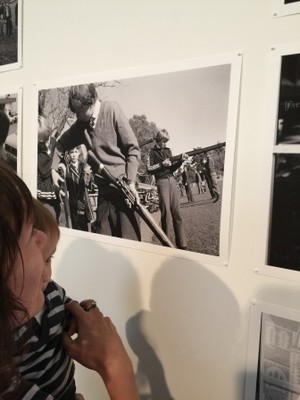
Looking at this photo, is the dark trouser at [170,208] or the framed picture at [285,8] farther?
the dark trouser at [170,208]

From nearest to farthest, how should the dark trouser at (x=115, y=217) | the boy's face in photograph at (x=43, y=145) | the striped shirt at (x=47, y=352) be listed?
the striped shirt at (x=47, y=352), the dark trouser at (x=115, y=217), the boy's face in photograph at (x=43, y=145)

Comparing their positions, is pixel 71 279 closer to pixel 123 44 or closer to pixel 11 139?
pixel 11 139

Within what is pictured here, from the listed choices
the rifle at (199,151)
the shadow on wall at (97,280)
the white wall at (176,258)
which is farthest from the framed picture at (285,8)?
the shadow on wall at (97,280)

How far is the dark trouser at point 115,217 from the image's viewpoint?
0.83 meters

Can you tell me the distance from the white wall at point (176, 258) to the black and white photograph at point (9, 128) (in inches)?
2.4

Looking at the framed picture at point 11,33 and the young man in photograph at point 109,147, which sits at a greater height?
the framed picture at point 11,33

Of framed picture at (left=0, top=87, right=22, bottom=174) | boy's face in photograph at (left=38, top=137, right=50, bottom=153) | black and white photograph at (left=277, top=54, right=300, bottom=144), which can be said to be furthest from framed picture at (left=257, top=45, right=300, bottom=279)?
framed picture at (left=0, top=87, right=22, bottom=174)

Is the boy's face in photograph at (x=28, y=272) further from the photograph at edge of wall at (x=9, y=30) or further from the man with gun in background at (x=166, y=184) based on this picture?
the photograph at edge of wall at (x=9, y=30)

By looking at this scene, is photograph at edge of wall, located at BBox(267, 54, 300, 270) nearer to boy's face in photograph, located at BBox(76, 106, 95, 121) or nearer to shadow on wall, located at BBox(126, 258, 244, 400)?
shadow on wall, located at BBox(126, 258, 244, 400)

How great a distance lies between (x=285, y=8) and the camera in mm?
603

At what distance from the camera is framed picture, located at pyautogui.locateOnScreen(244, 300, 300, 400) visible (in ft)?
2.13

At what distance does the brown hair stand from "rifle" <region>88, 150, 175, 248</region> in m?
0.40

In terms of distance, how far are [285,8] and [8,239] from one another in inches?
23.4

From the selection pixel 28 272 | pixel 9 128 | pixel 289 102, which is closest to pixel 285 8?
pixel 289 102
